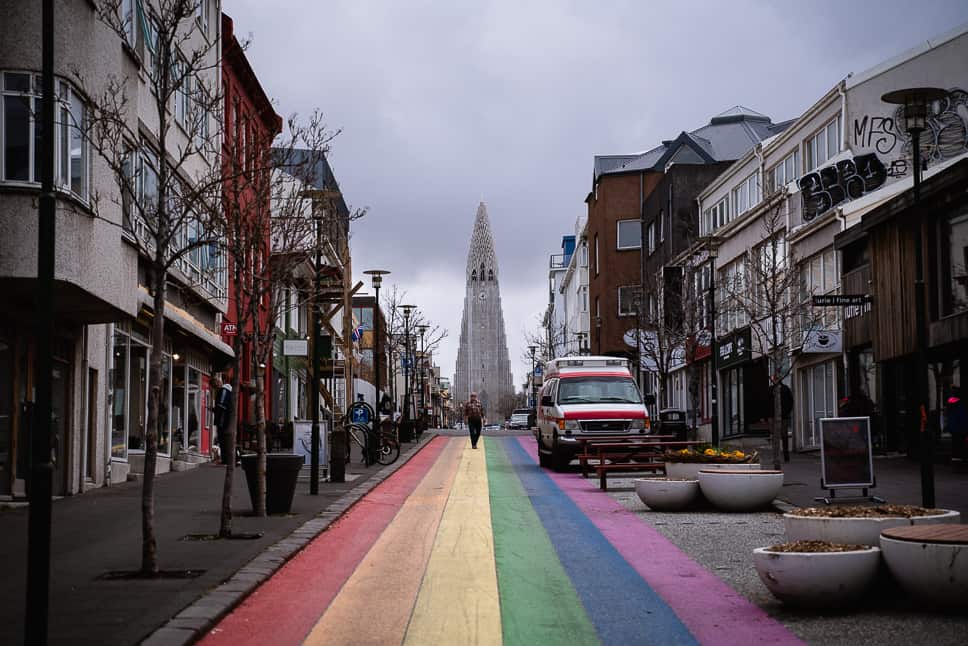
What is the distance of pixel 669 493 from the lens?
17531mm

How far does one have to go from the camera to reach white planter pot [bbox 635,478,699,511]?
57.4ft

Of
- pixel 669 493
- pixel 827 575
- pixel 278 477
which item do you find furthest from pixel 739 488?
pixel 827 575

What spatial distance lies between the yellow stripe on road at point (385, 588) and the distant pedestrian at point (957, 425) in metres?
12.7

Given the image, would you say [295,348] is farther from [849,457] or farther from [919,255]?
[919,255]

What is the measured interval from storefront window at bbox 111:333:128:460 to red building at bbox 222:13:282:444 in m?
2.29

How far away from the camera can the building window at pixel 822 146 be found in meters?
36.8

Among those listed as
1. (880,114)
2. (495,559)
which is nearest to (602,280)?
(880,114)

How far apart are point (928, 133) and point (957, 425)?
37.3 feet

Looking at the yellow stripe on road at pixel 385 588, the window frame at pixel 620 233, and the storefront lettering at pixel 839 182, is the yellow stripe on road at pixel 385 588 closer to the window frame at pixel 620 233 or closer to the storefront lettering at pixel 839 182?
the storefront lettering at pixel 839 182

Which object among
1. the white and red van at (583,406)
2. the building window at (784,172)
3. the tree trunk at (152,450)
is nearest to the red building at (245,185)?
the tree trunk at (152,450)

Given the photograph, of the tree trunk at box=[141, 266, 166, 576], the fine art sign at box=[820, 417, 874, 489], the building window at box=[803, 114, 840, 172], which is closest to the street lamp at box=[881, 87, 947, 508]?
the fine art sign at box=[820, 417, 874, 489]

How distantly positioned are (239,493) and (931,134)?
72.4ft

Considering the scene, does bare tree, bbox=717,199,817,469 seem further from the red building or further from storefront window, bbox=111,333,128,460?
storefront window, bbox=111,333,128,460

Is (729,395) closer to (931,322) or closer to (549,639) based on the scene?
(931,322)
